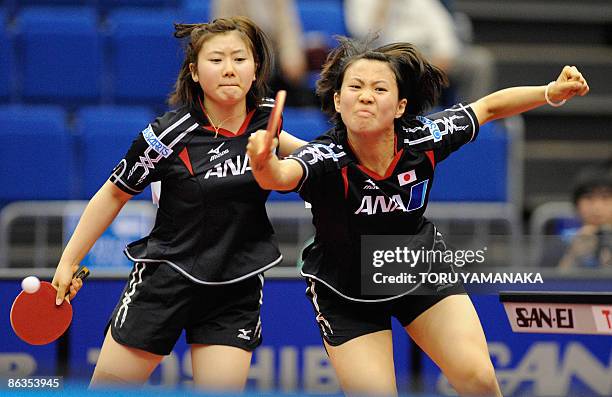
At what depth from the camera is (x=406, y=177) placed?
13.4 feet

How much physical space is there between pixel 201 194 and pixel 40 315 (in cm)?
74

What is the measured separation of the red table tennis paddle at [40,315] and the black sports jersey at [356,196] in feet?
3.03

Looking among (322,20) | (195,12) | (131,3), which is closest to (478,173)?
(322,20)

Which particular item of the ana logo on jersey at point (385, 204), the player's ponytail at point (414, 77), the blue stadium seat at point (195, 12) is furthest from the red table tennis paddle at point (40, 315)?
the blue stadium seat at point (195, 12)

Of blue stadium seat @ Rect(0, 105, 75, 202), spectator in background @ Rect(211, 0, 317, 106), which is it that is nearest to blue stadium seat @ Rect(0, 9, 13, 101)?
blue stadium seat @ Rect(0, 105, 75, 202)

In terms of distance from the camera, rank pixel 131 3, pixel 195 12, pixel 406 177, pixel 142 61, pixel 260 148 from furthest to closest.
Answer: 1. pixel 131 3
2. pixel 195 12
3. pixel 142 61
4. pixel 406 177
5. pixel 260 148

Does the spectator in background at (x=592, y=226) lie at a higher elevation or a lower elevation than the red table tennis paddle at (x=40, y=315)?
higher

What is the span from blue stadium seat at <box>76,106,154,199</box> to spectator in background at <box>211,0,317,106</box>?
38.6 inches

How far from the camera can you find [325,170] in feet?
13.0

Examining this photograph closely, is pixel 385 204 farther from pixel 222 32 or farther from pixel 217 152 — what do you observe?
pixel 222 32

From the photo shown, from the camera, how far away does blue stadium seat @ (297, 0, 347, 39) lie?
880 centimetres

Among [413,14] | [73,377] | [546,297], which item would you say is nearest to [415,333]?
[546,297]

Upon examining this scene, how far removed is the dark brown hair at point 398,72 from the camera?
4105mm

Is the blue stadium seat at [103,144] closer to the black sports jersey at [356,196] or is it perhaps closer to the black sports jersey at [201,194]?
the black sports jersey at [201,194]
